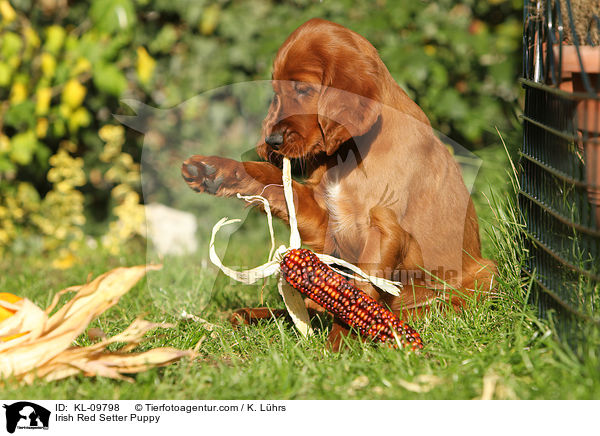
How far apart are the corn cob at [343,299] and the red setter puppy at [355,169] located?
11cm

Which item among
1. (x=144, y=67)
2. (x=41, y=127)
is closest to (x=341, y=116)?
(x=144, y=67)

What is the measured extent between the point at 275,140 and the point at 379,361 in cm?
81

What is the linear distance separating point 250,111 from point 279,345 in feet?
3.66

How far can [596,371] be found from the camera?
166 cm

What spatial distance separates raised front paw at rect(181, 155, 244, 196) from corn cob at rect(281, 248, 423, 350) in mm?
329

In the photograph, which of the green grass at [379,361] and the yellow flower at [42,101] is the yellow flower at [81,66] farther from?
the green grass at [379,361]

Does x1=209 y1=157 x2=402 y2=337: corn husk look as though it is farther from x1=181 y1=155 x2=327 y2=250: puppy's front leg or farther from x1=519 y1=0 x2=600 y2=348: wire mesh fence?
x1=519 y1=0 x2=600 y2=348: wire mesh fence

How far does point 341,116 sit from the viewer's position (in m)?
2.14

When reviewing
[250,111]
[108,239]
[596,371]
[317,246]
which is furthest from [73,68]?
[596,371]

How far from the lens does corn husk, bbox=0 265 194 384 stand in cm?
192

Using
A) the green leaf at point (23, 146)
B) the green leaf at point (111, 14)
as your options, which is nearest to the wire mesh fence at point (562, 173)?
the green leaf at point (111, 14)

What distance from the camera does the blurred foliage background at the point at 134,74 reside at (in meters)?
4.06
